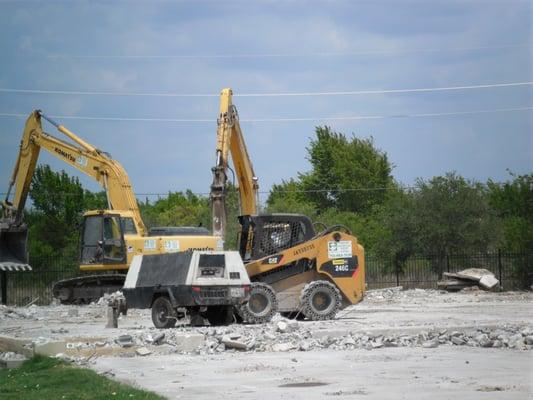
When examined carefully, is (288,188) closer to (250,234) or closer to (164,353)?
(250,234)

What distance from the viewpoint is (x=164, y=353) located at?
64.5 ft

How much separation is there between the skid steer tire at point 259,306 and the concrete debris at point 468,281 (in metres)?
19.0

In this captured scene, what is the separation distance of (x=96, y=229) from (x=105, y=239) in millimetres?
545

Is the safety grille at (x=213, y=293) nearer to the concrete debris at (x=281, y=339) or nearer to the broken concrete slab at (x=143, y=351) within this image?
the concrete debris at (x=281, y=339)

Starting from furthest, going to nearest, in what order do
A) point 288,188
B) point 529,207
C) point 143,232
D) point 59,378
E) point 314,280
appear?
1. point 288,188
2. point 529,207
3. point 143,232
4. point 314,280
5. point 59,378

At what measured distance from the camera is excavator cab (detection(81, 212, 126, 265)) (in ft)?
119

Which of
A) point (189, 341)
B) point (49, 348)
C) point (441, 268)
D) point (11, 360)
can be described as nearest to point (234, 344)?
point (189, 341)

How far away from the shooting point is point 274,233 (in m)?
27.5

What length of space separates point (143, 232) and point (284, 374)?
840 inches

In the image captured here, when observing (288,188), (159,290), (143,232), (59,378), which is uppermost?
(288,188)

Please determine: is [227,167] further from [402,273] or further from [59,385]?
[402,273]

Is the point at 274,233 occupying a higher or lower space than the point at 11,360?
→ higher

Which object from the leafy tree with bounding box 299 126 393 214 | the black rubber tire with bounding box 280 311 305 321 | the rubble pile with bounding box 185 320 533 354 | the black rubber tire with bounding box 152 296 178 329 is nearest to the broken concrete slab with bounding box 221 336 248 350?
the rubble pile with bounding box 185 320 533 354

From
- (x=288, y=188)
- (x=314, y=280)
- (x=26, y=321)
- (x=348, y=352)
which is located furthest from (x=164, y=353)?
(x=288, y=188)
